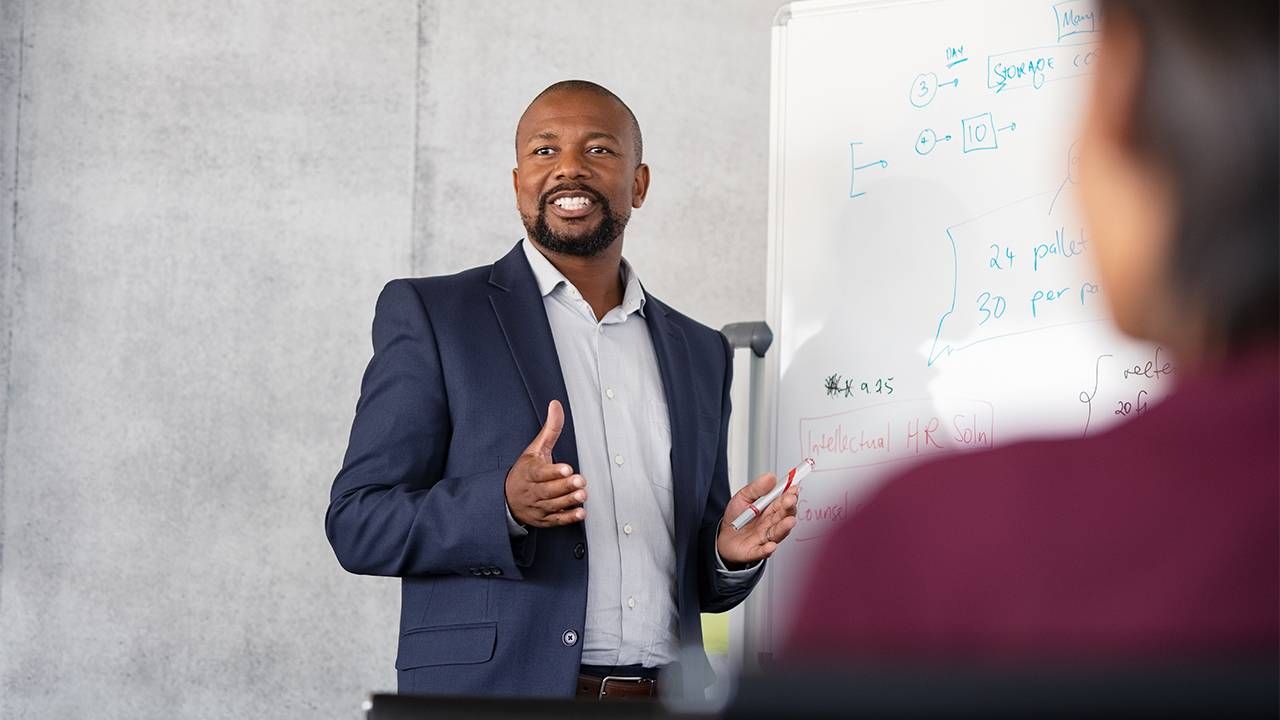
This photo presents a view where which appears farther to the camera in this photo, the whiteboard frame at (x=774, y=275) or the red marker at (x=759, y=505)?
the whiteboard frame at (x=774, y=275)

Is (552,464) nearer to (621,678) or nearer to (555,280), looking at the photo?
(621,678)

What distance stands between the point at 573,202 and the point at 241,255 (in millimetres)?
1545

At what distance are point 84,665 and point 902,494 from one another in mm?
3325

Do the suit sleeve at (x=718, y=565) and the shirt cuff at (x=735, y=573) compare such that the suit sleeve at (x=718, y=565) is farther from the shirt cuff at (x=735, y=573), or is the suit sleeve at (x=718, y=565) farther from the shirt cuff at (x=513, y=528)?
the shirt cuff at (x=513, y=528)

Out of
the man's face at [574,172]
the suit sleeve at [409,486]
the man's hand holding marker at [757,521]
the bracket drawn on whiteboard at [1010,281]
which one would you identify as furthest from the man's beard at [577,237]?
the bracket drawn on whiteboard at [1010,281]

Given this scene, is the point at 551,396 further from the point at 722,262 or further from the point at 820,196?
the point at 722,262

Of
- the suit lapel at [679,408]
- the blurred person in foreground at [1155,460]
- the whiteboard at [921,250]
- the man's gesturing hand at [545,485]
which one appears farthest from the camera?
the whiteboard at [921,250]

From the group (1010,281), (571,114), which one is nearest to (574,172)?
(571,114)

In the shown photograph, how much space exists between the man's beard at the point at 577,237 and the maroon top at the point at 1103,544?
1744 mm

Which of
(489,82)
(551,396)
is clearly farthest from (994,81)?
(489,82)

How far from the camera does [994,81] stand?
251 cm

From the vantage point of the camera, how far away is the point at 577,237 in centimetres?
230

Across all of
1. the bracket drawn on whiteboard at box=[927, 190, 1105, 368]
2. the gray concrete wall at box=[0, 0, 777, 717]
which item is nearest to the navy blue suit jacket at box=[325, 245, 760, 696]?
the bracket drawn on whiteboard at box=[927, 190, 1105, 368]

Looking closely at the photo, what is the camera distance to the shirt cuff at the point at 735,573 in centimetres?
217
